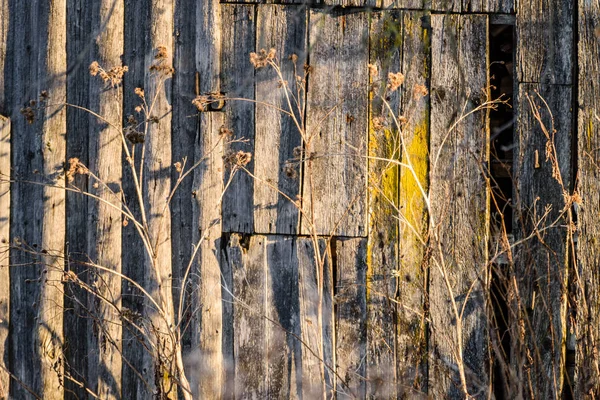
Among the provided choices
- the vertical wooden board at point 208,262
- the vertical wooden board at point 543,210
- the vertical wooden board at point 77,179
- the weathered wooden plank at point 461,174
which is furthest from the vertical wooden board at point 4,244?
the vertical wooden board at point 543,210

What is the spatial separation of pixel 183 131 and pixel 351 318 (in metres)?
1.47

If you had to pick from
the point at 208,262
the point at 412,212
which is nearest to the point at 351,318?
the point at 412,212

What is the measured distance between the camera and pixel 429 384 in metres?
3.54

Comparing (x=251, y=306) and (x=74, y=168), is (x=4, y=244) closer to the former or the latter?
(x=74, y=168)

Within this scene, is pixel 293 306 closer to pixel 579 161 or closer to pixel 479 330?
pixel 479 330

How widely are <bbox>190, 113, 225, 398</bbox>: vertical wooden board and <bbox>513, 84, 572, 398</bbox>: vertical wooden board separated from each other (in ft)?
5.67

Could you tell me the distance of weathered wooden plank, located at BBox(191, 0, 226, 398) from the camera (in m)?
3.56

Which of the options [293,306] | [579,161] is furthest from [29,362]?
[579,161]

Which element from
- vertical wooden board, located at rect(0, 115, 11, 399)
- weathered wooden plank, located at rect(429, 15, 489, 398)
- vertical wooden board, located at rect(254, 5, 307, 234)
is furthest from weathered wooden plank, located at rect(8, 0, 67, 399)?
weathered wooden plank, located at rect(429, 15, 489, 398)

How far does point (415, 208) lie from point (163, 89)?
163 centimetres

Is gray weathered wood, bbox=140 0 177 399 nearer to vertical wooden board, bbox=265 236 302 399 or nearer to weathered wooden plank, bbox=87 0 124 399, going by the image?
weathered wooden plank, bbox=87 0 124 399

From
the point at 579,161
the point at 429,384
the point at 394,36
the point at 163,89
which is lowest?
the point at 429,384

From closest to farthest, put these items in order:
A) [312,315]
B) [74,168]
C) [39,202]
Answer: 1. [74,168]
2. [312,315]
3. [39,202]

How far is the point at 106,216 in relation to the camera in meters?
3.62
